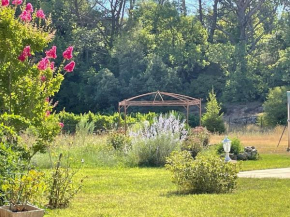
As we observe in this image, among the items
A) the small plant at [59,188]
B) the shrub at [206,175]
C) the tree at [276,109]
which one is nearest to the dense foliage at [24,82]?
the small plant at [59,188]

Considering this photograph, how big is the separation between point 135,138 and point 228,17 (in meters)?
35.4

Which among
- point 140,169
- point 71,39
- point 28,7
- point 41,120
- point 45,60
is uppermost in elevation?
point 71,39

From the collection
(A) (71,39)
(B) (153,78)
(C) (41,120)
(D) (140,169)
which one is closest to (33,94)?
(C) (41,120)

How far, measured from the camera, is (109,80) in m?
42.4

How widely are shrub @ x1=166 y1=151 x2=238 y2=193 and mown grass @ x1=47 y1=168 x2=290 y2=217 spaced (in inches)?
8.9

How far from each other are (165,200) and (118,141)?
9128 mm

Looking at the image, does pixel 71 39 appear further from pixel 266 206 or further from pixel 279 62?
pixel 266 206

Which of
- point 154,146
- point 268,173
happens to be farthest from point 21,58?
point 154,146

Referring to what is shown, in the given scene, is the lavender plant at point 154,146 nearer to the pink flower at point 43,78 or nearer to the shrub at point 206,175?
the shrub at point 206,175

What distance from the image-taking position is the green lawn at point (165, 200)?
24.6 ft

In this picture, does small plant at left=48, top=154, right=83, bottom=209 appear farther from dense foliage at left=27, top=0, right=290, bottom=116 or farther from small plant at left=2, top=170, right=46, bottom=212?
dense foliage at left=27, top=0, right=290, bottom=116

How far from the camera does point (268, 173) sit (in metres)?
12.5

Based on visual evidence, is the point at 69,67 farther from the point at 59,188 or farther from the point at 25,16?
the point at 59,188

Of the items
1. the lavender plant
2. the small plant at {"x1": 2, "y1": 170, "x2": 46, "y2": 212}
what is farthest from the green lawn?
the lavender plant
